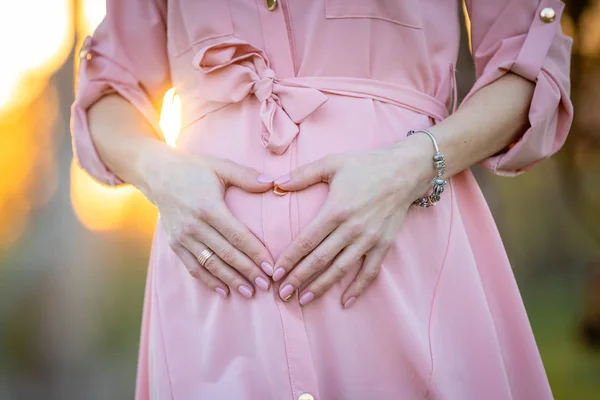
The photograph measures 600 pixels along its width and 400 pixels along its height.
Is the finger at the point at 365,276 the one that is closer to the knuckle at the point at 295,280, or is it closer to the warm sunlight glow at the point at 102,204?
the knuckle at the point at 295,280

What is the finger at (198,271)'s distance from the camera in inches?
42.4

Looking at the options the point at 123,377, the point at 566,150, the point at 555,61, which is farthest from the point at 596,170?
the point at 555,61

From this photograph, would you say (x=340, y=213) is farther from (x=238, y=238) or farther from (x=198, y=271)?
(x=198, y=271)

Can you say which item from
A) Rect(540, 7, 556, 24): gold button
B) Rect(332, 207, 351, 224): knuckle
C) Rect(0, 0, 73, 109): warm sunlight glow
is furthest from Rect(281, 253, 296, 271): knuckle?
Rect(0, 0, 73, 109): warm sunlight glow

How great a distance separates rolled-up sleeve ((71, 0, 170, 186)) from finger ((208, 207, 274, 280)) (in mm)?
407

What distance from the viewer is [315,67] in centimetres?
118

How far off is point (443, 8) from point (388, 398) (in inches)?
32.2

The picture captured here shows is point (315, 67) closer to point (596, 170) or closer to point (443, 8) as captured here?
point (443, 8)

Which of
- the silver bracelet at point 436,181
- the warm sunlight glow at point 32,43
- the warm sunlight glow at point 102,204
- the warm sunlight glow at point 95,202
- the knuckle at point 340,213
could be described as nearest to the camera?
the knuckle at point 340,213

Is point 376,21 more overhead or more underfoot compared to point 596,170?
more overhead

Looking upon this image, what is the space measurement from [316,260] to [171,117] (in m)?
0.61

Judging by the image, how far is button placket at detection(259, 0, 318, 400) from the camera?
1.00 m

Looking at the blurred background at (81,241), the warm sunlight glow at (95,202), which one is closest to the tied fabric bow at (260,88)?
the blurred background at (81,241)

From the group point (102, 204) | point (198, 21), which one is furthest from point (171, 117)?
point (102, 204)
